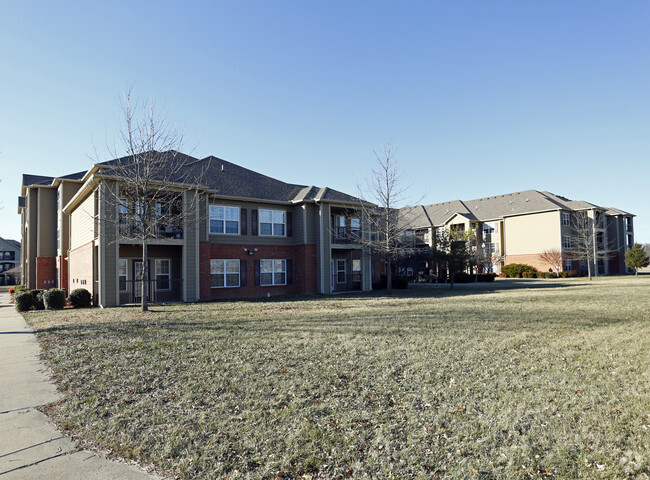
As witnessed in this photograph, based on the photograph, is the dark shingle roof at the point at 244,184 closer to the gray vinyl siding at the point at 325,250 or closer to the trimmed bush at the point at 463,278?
the gray vinyl siding at the point at 325,250

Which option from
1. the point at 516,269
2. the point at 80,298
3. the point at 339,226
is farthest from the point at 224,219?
the point at 516,269

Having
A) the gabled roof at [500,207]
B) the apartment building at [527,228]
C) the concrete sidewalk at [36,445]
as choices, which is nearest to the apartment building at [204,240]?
the concrete sidewalk at [36,445]

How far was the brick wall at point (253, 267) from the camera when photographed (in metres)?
20.4

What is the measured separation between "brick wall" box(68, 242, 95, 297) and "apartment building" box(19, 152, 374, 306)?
0.05m

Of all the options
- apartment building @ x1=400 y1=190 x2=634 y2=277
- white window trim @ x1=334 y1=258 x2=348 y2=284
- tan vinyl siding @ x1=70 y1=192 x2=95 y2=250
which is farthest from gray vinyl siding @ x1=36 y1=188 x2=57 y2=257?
apartment building @ x1=400 y1=190 x2=634 y2=277

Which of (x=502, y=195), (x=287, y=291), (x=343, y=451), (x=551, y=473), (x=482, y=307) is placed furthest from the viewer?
(x=502, y=195)

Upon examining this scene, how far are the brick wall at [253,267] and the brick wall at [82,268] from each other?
4811 mm

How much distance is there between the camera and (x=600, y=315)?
12711mm

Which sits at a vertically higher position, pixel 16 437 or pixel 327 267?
pixel 327 267

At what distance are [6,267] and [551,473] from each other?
7786 cm

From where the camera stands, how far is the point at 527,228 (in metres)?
45.8

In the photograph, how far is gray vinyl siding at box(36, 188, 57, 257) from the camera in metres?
28.2

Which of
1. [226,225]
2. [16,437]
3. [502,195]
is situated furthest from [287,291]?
[502,195]

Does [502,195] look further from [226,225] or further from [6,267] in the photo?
[6,267]
